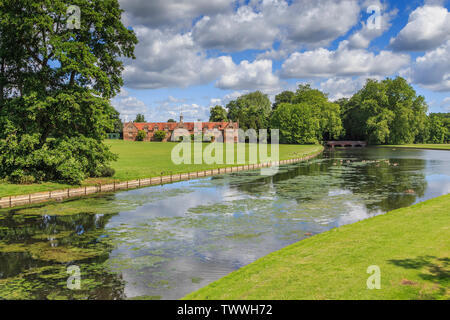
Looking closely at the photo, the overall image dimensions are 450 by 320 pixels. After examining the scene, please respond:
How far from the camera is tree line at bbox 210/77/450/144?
377ft

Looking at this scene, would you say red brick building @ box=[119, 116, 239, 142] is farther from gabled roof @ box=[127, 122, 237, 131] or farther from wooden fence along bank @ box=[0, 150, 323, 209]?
wooden fence along bank @ box=[0, 150, 323, 209]

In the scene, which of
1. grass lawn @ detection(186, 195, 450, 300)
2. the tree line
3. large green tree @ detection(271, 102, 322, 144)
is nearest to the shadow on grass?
grass lawn @ detection(186, 195, 450, 300)

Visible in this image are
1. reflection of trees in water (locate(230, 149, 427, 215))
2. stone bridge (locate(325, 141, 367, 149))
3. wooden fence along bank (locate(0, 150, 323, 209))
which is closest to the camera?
wooden fence along bank (locate(0, 150, 323, 209))

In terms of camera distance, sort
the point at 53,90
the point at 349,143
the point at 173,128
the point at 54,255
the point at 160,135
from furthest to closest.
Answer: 1. the point at 173,128
2. the point at 160,135
3. the point at 349,143
4. the point at 53,90
5. the point at 54,255

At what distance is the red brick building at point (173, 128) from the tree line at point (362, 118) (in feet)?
28.9

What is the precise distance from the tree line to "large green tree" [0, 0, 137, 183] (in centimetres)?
9934

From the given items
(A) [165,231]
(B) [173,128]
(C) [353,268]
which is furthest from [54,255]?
(B) [173,128]

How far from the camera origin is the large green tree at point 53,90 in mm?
28484

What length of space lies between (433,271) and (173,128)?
132206mm

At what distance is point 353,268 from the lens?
34.6ft

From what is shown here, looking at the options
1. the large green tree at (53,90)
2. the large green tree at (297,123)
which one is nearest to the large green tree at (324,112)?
the large green tree at (297,123)

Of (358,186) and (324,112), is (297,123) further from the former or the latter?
(358,186)
